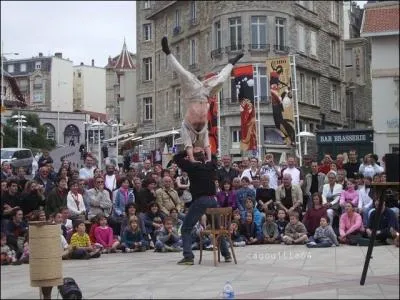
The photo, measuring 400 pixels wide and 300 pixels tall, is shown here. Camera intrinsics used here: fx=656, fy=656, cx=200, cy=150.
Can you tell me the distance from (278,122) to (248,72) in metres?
2.21

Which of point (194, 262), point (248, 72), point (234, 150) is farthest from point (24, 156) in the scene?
point (194, 262)

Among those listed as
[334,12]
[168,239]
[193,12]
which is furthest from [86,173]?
A: [334,12]

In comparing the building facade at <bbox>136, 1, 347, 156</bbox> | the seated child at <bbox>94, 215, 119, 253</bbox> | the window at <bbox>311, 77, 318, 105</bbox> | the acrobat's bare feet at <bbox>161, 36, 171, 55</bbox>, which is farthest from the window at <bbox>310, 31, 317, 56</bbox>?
the acrobat's bare feet at <bbox>161, 36, 171, 55</bbox>

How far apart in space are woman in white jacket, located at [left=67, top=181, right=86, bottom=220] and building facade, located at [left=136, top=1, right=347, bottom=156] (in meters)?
20.5

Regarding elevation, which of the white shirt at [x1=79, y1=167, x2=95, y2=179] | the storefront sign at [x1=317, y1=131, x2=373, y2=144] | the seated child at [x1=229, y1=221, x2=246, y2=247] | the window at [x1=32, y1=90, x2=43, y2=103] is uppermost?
the window at [x1=32, y1=90, x2=43, y2=103]

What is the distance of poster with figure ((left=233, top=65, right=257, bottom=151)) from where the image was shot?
23.6 metres

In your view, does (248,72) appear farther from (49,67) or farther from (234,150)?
(49,67)

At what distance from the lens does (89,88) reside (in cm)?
9169

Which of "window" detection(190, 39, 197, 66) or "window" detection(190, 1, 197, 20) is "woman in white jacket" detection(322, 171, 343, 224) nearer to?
"window" detection(190, 39, 197, 66)

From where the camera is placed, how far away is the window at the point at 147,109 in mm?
49594

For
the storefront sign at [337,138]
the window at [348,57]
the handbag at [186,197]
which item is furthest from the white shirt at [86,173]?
the window at [348,57]

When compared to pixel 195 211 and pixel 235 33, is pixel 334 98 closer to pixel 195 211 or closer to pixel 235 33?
pixel 235 33

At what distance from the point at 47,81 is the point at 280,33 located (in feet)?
169

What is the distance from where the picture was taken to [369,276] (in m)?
7.91
